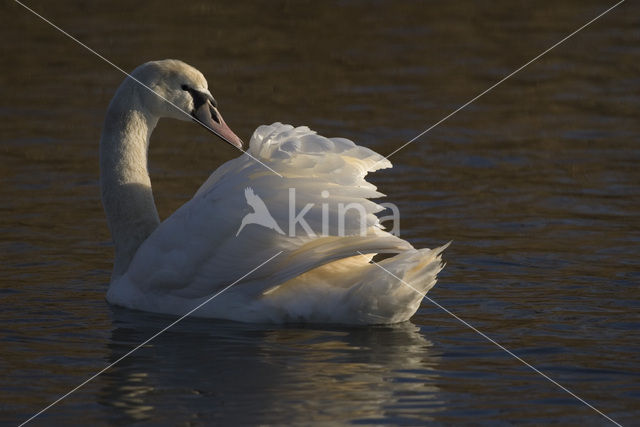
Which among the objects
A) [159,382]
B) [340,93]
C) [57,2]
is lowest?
[159,382]

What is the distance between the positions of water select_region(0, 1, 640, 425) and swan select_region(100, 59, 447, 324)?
158mm

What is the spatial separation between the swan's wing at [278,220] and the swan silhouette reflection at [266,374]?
1.15ft

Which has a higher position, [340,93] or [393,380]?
[340,93]

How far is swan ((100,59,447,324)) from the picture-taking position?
7.28m

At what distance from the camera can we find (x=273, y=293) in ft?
25.2

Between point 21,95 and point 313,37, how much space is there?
374cm

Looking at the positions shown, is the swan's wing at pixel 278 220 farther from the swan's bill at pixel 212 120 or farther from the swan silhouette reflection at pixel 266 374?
the swan's bill at pixel 212 120

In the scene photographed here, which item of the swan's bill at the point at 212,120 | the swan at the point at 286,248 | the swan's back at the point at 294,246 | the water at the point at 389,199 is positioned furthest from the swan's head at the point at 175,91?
the water at the point at 389,199

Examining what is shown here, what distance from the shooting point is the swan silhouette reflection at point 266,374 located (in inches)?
248

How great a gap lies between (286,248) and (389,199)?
10.5ft

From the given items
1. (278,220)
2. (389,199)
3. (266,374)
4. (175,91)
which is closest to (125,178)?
(175,91)

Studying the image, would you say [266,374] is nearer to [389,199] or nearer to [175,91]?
[175,91]

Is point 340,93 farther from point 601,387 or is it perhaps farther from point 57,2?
point 601,387

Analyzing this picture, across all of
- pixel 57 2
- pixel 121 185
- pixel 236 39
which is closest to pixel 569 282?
pixel 121 185
